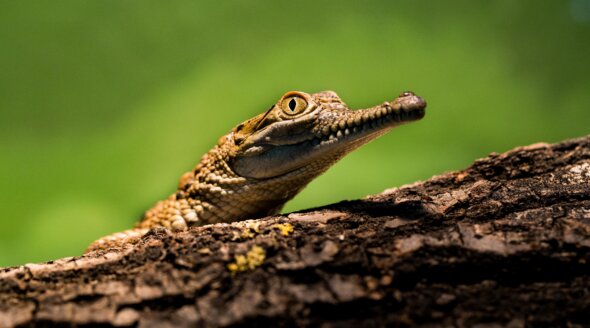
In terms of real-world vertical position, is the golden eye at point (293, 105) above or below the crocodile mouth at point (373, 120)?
above

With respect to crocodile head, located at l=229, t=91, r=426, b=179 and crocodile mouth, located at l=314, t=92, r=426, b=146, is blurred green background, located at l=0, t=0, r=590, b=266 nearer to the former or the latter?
crocodile head, located at l=229, t=91, r=426, b=179

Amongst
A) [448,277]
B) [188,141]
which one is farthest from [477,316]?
[188,141]

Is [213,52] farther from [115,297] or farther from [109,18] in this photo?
[115,297]

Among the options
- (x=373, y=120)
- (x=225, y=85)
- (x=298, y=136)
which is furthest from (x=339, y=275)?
(x=225, y=85)

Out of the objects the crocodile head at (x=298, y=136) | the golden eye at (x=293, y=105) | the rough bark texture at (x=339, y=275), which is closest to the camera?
the rough bark texture at (x=339, y=275)

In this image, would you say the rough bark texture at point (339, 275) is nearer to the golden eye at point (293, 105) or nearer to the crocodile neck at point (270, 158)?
the crocodile neck at point (270, 158)

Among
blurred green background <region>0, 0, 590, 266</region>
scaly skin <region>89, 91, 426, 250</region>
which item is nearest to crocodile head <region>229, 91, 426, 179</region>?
scaly skin <region>89, 91, 426, 250</region>

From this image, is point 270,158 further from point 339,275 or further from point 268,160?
point 339,275

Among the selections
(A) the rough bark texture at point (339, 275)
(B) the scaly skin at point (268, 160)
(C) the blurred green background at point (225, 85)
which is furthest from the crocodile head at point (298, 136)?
(C) the blurred green background at point (225, 85)
